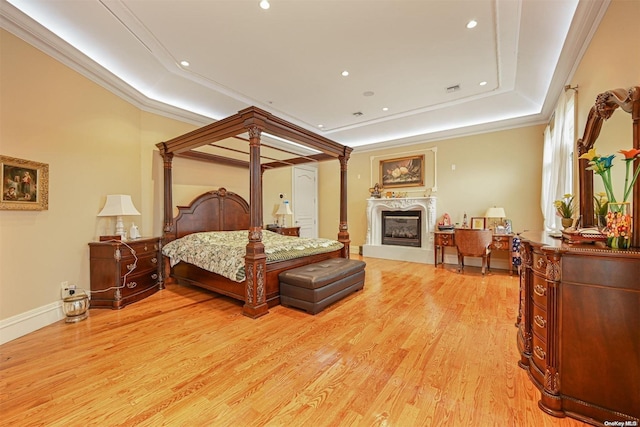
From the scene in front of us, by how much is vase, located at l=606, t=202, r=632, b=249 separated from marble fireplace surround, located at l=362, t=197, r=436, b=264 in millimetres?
4327

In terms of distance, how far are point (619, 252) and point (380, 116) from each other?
14.5 ft

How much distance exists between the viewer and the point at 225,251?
3381 millimetres

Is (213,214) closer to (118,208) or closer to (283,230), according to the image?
(283,230)

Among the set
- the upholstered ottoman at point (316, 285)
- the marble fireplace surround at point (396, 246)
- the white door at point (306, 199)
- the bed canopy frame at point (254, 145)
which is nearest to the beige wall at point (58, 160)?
the bed canopy frame at point (254, 145)

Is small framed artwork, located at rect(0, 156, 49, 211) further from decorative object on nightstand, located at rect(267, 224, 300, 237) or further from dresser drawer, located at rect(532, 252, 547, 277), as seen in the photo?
dresser drawer, located at rect(532, 252, 547, 277)

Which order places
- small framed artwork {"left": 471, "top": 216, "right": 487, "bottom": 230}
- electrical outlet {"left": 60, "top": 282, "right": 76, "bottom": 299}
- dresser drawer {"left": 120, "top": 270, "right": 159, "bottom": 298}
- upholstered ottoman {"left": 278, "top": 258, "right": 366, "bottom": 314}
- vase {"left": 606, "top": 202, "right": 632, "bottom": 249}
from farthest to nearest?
small framed artwork {"left": 471, "top": 216, "right": 487, "bottom": 230}, dresser drawer {"left": 120, "top": 270, "right": 159, "bottom": 298}, upholstered ottoman {"left": 278, "top": 258, "right": 366, "bottom": 314}, electrical outlet {"left": 60, "top": 282, "right": 76, "bottom": 299}, vase {"left": 606, "top": 202, "right": 632, "bottom": 249}

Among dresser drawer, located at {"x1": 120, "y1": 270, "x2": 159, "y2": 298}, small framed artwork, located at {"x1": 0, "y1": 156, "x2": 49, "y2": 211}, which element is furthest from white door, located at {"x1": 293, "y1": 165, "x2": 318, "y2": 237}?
small framed artwork, located at {"x1": 0, "y1": 156, "x2": 49, "y2": 211}

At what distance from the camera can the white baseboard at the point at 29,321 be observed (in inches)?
92.6

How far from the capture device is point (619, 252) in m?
1.33

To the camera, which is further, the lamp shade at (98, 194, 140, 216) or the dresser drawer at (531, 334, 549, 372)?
the lamp shade at (98, 194, 140, 216)

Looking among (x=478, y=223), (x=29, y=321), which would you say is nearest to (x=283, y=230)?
(x=29, y=321)

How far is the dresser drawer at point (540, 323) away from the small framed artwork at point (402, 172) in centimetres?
469

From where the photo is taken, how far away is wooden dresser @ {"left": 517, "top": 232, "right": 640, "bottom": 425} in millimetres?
1332

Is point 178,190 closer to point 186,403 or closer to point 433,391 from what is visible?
point 186,403
